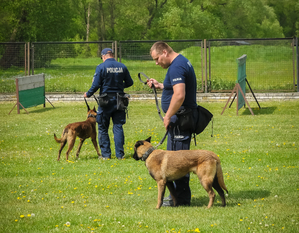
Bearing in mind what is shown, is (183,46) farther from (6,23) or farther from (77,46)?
(6,23)

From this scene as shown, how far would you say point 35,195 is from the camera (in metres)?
6.93

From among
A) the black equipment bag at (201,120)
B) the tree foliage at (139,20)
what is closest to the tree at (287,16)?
the tree foliage at (139,20)

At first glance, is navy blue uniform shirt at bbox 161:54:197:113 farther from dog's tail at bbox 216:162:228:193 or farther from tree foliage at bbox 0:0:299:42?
tree foliage at bbox 0:0:299:42

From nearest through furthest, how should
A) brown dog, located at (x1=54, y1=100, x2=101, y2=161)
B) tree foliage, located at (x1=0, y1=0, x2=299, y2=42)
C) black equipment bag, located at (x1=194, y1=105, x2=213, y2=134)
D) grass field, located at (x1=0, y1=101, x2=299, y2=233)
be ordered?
grass field, located at (x1=0, y1=101, x2=299, y2=233) < black equipment bag, located at (x1=194, y1=105, x2=213, y2=134) < brown dog, located at (x1=54, y1=100, x2=101, y2=161) < tree foliage, located at (x1=0, y1=0, x2=299, y2=42)

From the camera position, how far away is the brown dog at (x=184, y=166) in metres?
5.71

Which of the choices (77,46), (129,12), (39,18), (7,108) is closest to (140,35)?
(129,12)

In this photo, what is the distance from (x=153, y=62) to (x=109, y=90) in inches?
428

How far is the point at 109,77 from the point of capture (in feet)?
30.9

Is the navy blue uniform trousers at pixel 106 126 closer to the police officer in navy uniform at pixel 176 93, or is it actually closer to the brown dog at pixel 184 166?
the police officer in navy uniform at pixel 176 93

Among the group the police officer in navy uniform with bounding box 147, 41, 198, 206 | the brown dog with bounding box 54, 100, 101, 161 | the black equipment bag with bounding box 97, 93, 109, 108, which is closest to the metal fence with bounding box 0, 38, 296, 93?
the brown dog with bounding box 54, 100, 101, 161

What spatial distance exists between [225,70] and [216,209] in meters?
16.2

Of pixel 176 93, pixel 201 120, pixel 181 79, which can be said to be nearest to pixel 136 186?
pixel 201 120

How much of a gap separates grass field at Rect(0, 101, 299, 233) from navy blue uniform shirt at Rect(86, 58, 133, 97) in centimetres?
158

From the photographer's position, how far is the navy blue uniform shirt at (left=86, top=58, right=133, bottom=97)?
9336mm
